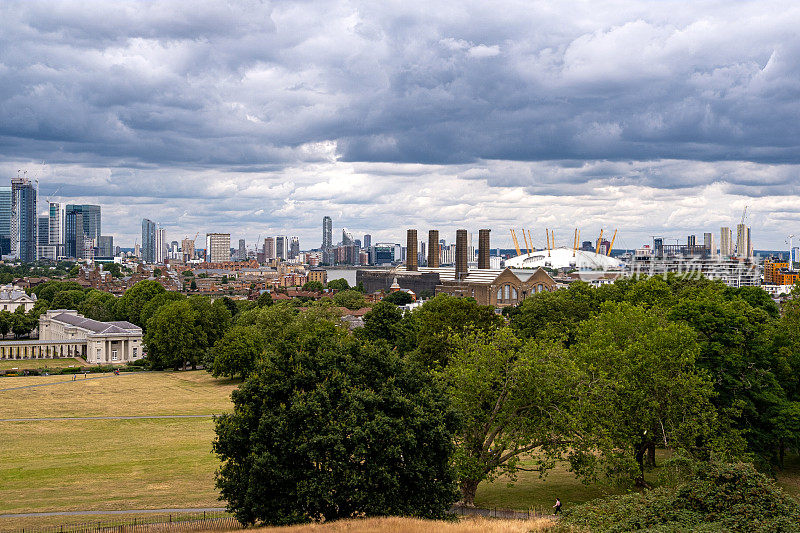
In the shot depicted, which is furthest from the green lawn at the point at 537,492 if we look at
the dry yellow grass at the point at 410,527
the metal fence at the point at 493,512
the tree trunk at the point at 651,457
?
the dry yellow grass at the point at 410,527

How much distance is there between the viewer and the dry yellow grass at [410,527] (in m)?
23.1

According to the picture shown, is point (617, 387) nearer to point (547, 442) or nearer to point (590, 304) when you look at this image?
point (547, 442)

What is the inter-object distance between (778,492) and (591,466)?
1029 centimetres

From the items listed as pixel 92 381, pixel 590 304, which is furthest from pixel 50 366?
pixel 590 304

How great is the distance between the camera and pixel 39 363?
332ft

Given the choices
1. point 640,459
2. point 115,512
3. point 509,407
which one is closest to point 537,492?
point 640,459

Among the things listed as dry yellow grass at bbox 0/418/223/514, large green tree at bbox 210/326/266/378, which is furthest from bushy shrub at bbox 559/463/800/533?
large green tree at bbox 210/326/266/378

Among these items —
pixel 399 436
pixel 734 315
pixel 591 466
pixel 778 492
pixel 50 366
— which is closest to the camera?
pixel 778 492

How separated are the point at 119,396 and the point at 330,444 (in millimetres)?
49287

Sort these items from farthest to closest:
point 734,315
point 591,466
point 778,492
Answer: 1. point 734,315
2. point 591,466
3. point 778,492

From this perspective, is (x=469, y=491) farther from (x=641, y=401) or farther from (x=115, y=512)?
(x=115, y=512)

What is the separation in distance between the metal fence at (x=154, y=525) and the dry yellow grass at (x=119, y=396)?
2943 centimetres

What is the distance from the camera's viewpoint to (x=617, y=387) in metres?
33.0

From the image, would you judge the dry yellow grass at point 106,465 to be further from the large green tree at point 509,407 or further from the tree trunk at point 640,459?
the tree trunk at point 640,459
